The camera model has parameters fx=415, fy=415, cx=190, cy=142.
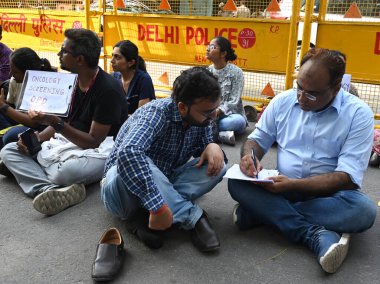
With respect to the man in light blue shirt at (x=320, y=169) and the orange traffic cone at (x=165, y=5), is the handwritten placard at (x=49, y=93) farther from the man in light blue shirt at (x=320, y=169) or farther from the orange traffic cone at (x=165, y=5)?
the orange traffic cone at (x=165, y=5)

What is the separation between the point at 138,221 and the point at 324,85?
54.6 inches

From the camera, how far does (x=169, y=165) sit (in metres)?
2.70

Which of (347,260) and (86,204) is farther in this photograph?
(86,204)

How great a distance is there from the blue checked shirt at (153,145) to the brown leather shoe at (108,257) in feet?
1.04

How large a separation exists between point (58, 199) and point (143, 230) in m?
0.74

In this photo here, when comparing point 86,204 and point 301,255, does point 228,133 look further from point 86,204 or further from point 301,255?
point 301,255

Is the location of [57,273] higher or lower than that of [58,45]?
lower

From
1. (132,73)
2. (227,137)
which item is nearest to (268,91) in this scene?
(227,137)

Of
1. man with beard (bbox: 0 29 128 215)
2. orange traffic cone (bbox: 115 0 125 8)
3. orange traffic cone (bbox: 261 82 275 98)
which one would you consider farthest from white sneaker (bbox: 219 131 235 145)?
orange traffic cone (bbox: 115 0 125 8)

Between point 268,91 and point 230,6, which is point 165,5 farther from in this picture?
point 268,91

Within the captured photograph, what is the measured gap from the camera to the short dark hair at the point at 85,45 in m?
3.04

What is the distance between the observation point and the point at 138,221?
2615mm

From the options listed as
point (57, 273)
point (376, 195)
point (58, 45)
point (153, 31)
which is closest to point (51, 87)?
point (57, 273)

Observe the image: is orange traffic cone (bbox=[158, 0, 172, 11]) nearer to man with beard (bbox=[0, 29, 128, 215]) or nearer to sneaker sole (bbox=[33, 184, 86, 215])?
man with beard (bbox=[0, 29, 128, 215])
